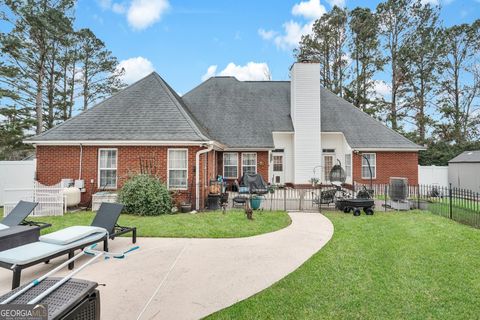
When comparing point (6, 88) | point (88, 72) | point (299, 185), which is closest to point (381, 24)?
point (299, 185)

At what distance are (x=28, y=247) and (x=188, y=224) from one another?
437 cm

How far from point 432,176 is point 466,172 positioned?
193 cm

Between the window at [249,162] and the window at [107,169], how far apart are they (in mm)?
8485

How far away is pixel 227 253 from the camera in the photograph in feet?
19.5

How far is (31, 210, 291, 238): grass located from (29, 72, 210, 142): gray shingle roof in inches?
138

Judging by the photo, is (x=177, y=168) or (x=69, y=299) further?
(x=177, y=168)

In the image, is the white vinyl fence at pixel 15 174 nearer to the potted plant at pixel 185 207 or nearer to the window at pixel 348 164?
the potted plant at pixel 185 207

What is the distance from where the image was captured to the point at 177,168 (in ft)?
37.4

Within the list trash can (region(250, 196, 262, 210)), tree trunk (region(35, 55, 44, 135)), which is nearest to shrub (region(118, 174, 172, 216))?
trash can (region(250, 196, 262, 210))

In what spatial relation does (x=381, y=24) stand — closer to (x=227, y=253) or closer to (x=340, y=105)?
(x=340, y=105)

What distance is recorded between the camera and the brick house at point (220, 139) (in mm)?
11305

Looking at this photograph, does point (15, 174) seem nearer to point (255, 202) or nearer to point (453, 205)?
point (255, 202)

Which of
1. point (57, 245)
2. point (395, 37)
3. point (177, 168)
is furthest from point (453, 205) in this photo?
point (395, 37)

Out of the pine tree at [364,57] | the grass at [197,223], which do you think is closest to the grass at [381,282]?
the grass at [197,223]
